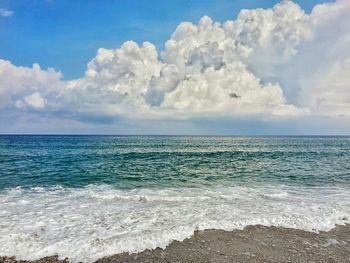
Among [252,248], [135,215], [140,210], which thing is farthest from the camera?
[140,210]

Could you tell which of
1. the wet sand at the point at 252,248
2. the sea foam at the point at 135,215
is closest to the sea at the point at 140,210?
the sea foam at the point at 135,215

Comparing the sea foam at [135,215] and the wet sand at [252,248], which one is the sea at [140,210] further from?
the wet sand at [252,248]

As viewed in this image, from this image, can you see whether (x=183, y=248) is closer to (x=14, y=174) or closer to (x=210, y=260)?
(x=210, y=260)

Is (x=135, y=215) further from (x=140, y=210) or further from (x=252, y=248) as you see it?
(x=252, y=248)

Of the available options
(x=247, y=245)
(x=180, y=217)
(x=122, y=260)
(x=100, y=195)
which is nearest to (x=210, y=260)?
(x=247, y=245)

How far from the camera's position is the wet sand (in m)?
9.53

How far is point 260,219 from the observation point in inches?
523

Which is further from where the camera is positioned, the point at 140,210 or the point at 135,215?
the point at 140,210

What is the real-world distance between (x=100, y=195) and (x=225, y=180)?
39.1 feet

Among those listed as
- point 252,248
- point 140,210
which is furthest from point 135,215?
point 252,248

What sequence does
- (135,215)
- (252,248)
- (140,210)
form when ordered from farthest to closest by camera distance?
(140,210) < (135,215) < (252,248)

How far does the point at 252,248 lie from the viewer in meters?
→ 10.4

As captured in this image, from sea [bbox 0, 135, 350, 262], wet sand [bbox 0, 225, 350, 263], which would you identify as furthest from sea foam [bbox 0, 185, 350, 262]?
wet sand [bbox 0, 225, 350, 263]

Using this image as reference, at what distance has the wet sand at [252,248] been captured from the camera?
953 cm
